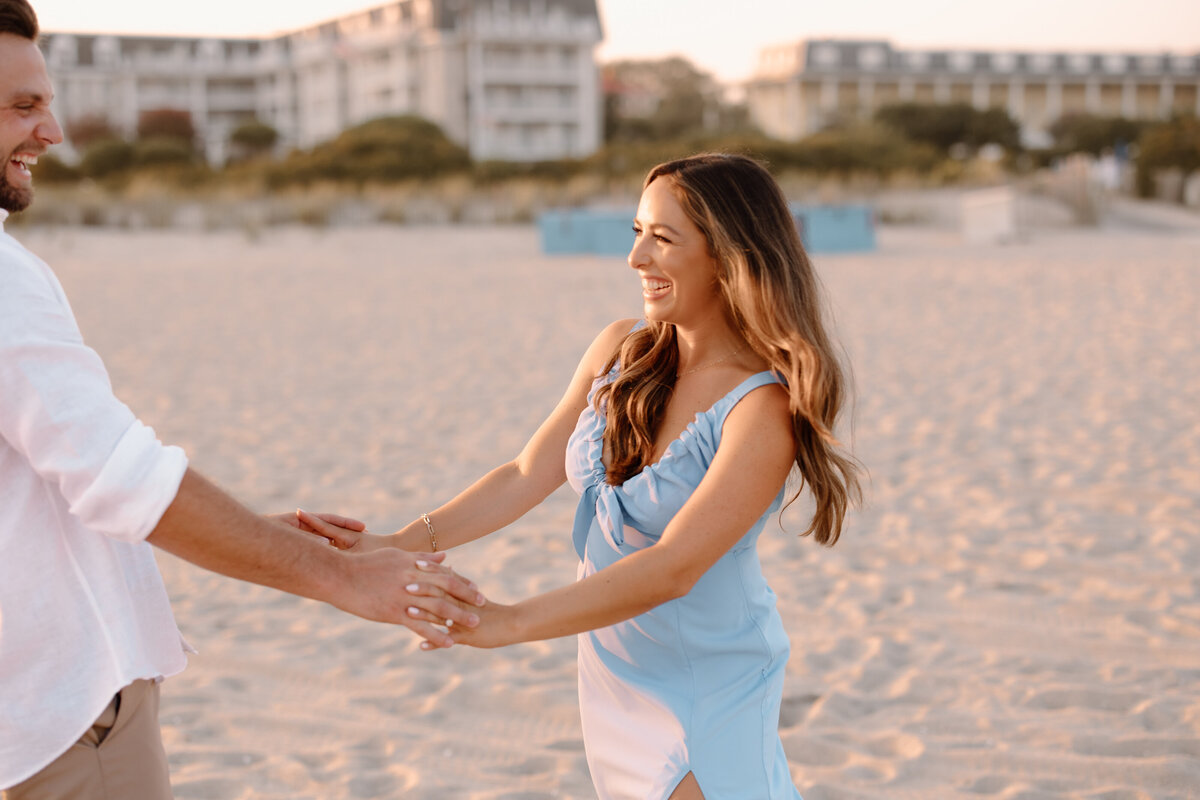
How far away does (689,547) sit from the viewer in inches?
78.9

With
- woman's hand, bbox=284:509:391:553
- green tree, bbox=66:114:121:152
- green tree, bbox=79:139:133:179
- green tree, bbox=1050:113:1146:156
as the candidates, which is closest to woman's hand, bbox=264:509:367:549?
woman's hand, bbox=284:509:391:553

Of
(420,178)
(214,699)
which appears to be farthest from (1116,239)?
(214,699)

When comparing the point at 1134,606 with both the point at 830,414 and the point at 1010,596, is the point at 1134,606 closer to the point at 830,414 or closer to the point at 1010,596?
the point at 1010,596

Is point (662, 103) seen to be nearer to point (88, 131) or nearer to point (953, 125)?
point (953, 125)

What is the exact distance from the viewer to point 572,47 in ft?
200

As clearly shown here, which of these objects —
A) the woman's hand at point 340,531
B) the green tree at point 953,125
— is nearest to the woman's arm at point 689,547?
the woman's hand at point 340,531

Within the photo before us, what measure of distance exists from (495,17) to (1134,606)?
59.1 m

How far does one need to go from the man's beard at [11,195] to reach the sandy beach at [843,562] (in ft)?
6.37

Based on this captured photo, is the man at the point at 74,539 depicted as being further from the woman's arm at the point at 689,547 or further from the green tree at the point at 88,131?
the green tree at the point at 88,131

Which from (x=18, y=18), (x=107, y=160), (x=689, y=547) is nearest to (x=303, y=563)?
(x=689, y=547)

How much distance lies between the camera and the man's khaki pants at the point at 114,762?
1.68 m

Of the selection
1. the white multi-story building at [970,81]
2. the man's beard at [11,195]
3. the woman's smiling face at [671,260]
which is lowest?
the woman's smiling face at [671,260]

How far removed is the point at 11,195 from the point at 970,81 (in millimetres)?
82703

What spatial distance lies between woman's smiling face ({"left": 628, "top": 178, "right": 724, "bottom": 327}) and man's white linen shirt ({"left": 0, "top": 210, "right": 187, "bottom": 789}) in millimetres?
944
